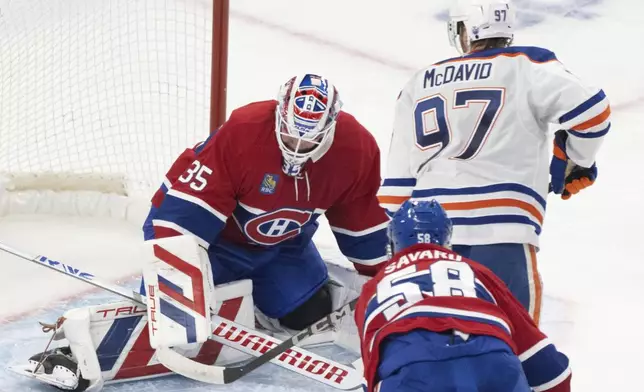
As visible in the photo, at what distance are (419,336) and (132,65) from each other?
7.23ft

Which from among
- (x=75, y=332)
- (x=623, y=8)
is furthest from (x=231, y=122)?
(x=623, y=8)

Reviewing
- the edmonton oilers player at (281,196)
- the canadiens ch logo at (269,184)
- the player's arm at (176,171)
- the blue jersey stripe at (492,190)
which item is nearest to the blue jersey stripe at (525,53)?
the blue jersey stripe at (492,190)

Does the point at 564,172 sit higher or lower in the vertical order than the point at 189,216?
higher

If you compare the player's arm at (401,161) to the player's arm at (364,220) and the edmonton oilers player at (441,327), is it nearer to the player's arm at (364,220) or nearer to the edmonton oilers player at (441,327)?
the player's arm at (364,220)

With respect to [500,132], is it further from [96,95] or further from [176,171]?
A: [96,95]

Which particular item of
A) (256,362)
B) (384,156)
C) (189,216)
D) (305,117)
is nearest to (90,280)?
(189,216)

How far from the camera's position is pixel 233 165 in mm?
2453

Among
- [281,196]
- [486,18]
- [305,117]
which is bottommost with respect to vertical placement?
[281,196]

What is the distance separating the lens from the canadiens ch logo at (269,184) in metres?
2.47

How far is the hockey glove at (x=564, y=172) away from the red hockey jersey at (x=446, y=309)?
26.1 inches

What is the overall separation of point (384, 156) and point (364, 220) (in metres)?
1.25

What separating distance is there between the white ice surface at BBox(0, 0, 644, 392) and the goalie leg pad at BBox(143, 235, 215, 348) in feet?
0.60

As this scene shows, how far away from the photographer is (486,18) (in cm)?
220

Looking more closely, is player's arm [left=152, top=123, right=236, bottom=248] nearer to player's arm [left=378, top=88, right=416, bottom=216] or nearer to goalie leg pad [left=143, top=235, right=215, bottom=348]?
goalie leg pad [left=143, top=235, right=215, bottom=348]
